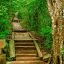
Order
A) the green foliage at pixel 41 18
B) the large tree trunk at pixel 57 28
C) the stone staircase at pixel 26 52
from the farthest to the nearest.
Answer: the green foliage at pixel 41 18 → the stone staircase at pixel 26 52 → the large tree trunk at pixel 57 28

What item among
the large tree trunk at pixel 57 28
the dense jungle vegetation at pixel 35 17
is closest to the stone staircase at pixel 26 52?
the dense jungle vegetation at pixel 35 17

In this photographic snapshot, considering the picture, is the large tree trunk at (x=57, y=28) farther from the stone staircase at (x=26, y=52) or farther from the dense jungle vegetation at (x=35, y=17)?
the dense jungle vegetation at (x=35, y=17)

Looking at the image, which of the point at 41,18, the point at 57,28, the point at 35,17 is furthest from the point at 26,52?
the point at 57,28

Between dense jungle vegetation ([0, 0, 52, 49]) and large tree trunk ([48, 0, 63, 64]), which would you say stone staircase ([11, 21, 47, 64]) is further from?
large tree trunk ([48, 0, 63, 64])

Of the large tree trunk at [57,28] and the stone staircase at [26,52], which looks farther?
the stone staircase at [26,52]

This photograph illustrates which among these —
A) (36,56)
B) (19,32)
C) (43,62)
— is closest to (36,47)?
(36,56)

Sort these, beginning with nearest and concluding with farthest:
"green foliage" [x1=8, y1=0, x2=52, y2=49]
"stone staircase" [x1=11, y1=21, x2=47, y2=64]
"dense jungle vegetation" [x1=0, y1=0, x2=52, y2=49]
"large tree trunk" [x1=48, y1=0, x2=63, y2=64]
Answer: "large tree trunk" [x1=48, y1=0, x2=63, y2=64]
"stone staircase" [x1=11, y1=21, x2=47, y2=64]
"dense jungle vegetation" [x1=0, y1=0, x2=52, y2=49]
"green foliage" [x1=8, y1=0, x2=52, y2=49]

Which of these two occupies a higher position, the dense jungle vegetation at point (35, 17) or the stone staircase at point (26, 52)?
the dense jungle vegetation at point (35, 17)

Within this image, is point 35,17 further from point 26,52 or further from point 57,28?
point 57,28

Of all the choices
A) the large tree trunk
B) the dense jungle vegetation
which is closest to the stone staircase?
the dense jungle vegetation

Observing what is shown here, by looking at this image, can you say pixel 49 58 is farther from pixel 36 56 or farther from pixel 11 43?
pixel 11 43

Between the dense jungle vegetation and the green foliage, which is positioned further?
the green foliage

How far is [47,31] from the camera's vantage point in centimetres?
1241

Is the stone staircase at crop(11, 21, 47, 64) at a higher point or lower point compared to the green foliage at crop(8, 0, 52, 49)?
lower
